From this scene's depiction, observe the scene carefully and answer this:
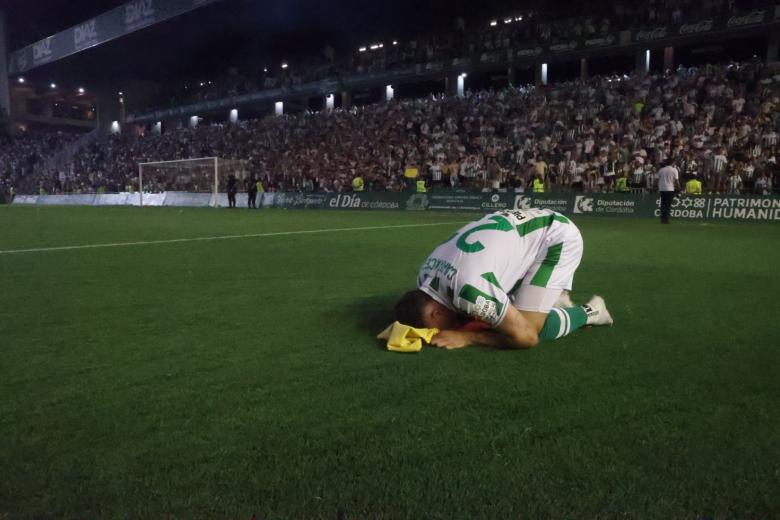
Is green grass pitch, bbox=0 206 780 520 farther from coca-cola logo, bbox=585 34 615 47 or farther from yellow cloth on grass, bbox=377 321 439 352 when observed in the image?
coca-cola logo, bbox=585 34 615 47

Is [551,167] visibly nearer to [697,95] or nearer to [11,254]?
[697,95]

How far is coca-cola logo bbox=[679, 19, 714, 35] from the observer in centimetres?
2630

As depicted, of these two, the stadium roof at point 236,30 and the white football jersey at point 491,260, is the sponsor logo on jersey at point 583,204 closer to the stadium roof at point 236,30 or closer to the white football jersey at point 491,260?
the white football jersey at point 491,260

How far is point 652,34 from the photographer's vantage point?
2825cm

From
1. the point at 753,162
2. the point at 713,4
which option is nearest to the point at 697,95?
the point at 753,162

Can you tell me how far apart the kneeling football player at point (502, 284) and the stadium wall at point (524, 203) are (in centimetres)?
1162

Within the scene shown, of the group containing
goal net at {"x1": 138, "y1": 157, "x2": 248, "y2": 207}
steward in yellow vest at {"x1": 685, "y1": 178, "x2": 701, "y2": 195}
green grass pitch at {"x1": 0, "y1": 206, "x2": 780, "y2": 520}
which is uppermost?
goal net at {"x1": 138, "y1": 157, "x2": 248, "y2": 207}

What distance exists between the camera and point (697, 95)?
22547 millimetres

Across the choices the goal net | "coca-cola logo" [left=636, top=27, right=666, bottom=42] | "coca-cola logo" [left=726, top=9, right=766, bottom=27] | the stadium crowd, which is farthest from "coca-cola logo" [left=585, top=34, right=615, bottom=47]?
the goal net

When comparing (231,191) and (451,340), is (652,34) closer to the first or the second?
(231,191)

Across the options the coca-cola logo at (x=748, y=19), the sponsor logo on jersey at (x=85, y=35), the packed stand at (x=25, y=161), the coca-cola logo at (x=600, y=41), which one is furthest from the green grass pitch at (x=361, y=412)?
the packed stand at (x=25, y=161)

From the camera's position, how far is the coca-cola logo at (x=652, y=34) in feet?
91.5

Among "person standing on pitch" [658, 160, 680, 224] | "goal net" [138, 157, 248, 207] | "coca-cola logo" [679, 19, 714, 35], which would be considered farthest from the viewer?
"goal net" [138, 157, 248, 207]

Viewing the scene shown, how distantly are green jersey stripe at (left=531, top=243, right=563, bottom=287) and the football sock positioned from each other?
9.4 inches
